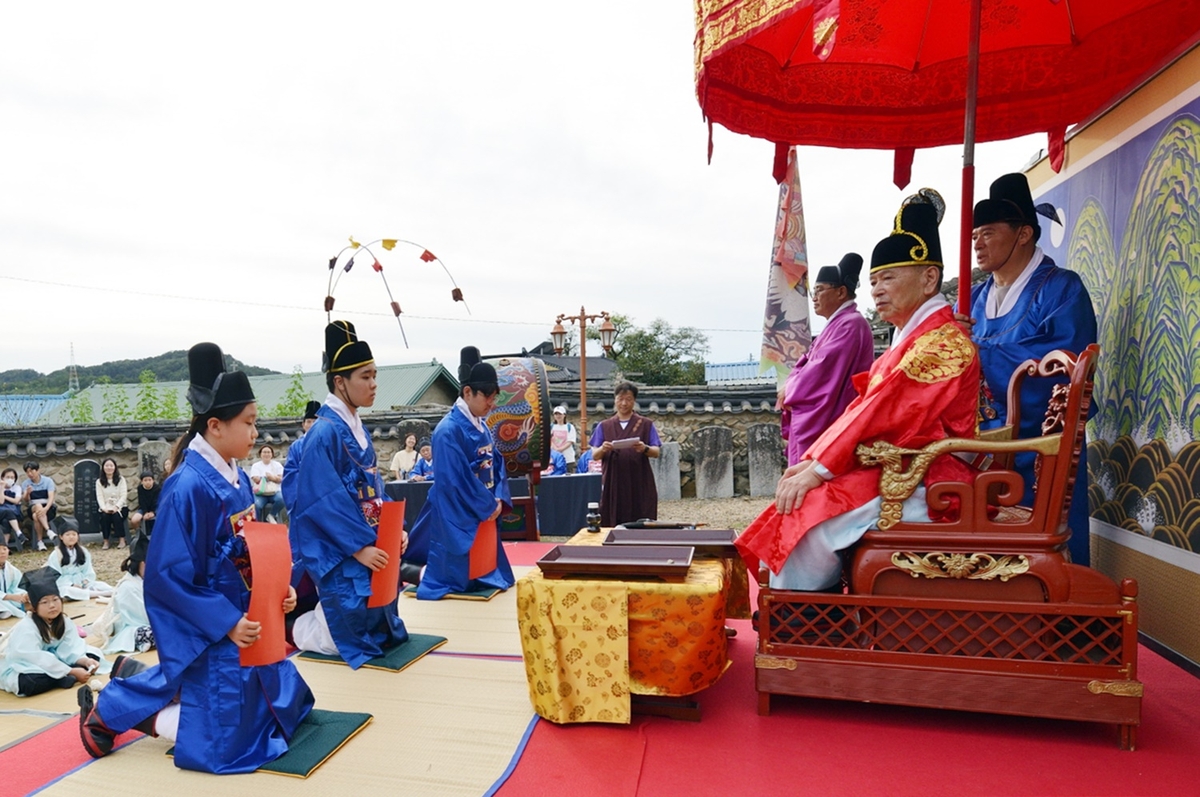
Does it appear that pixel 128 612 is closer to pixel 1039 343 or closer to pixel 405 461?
pixel 405 461

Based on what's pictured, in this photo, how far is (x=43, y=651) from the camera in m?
4.50

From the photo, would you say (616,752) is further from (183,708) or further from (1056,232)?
(1056,232)

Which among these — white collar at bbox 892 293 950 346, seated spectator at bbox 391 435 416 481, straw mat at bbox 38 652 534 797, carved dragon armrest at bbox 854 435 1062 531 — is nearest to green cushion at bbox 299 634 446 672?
straw mat at bbox 38 652 534 797

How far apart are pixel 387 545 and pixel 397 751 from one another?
4.37 feet

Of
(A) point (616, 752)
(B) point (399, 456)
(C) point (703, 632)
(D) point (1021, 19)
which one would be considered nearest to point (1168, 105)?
(D) point (1021, 19)

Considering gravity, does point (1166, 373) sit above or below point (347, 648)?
above

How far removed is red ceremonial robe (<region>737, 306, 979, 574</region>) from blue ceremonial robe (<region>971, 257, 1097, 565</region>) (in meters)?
0.70

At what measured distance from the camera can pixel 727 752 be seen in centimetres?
273

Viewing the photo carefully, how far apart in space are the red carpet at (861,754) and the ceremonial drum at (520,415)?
4537mm

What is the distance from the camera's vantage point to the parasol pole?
3416 millimetres

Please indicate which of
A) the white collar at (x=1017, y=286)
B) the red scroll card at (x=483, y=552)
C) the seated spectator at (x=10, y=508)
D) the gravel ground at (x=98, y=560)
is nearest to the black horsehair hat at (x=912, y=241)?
the white collar at (x=1017, y=286)

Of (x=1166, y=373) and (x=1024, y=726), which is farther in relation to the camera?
(x=1166, y=373)

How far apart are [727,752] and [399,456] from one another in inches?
359

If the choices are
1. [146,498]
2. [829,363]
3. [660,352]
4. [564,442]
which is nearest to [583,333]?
[564,442]
